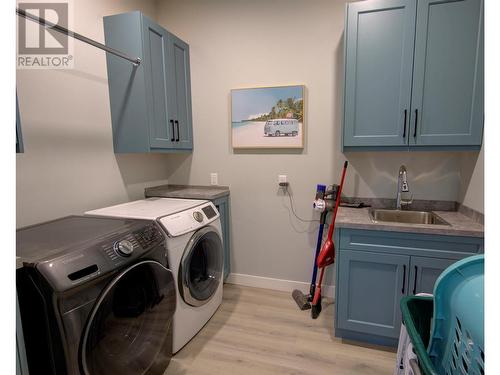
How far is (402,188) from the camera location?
2172 mm

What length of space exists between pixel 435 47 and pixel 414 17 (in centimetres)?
25

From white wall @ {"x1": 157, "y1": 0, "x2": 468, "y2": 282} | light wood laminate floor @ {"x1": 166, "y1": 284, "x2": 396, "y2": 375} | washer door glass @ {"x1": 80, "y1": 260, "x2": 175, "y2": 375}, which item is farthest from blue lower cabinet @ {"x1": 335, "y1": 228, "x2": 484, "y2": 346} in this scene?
washer door glass @ {"x1": 80, "y1": 260, "x2": 175, "y2": 375}

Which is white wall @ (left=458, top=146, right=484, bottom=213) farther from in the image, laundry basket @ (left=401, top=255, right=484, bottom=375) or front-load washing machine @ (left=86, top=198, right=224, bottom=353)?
front-load washing machine @ (left=86, top=198, right=224, bottom=353)

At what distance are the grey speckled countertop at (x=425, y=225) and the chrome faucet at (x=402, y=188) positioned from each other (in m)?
0.23

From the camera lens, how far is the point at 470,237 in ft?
5.42

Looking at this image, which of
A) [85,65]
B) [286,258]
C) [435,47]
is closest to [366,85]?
[435,47]

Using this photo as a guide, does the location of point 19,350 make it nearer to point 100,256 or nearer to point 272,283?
point 100,256

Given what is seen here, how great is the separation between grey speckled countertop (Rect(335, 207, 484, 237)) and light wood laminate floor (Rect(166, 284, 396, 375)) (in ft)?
3.01

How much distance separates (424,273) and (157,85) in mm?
2509

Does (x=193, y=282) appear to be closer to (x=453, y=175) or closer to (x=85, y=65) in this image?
(x=85, y=65)

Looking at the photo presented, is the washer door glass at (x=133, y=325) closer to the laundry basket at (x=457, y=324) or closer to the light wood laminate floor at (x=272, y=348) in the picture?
the light wood laminate floor at (x=272, y=348)
